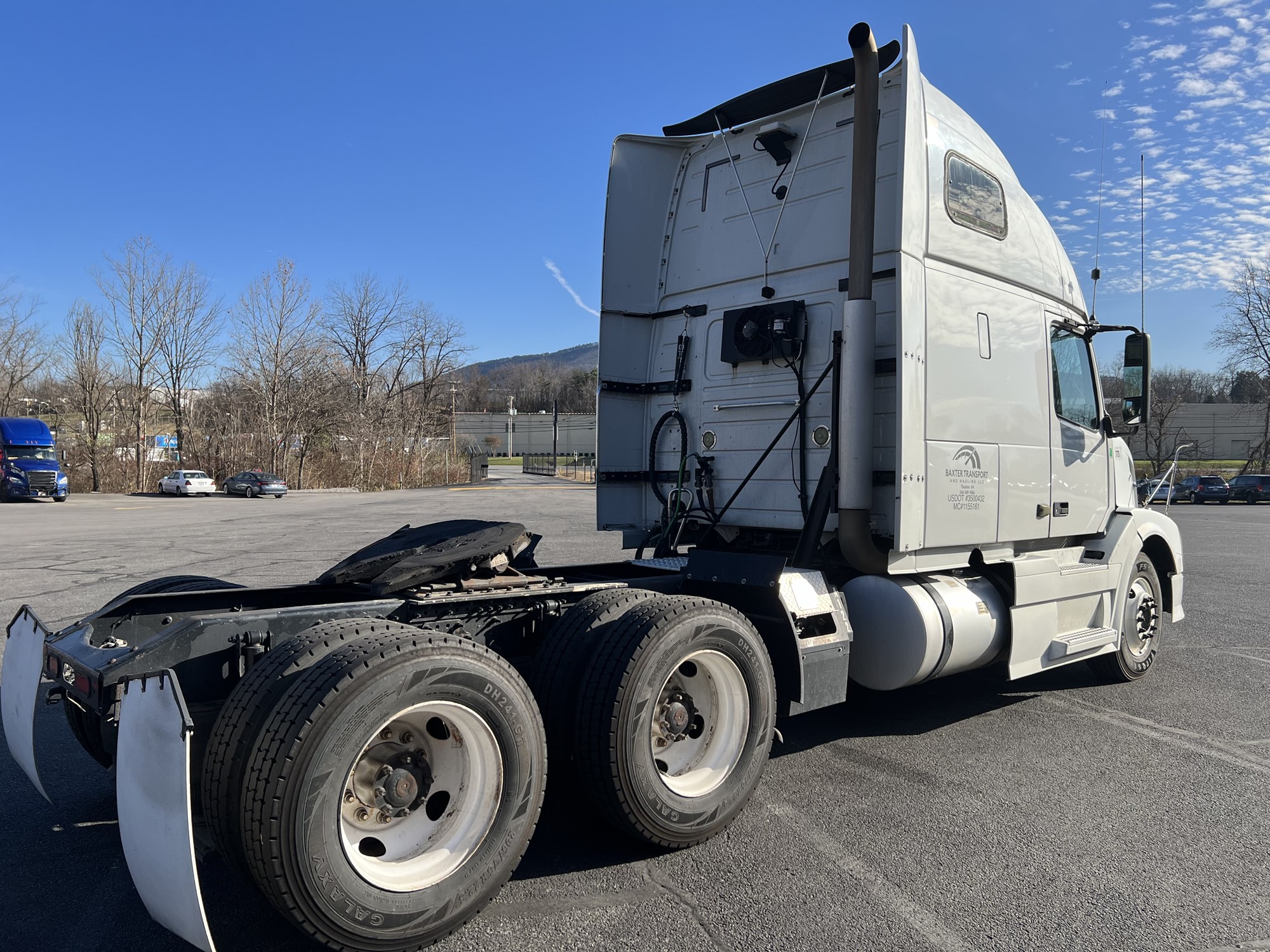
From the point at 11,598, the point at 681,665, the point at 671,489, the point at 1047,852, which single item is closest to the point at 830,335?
the point at 671,489

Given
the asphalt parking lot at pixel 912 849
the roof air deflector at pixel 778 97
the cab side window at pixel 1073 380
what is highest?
the roof air deflector at pixel 778 97

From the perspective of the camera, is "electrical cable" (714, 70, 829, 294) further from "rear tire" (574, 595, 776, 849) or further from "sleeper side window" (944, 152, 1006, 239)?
"rear tire" (574, 595, 776, 849)

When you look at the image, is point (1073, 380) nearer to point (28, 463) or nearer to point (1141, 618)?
point (1141, 618)

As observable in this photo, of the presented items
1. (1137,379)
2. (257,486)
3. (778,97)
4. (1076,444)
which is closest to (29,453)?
(257,486)

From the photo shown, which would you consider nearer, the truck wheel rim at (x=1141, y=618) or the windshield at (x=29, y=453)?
the truck wheel rim at (x=1141, y=618)

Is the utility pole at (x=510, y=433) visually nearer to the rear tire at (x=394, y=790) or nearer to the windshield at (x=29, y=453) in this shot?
the windshield at (x=29, y=453)

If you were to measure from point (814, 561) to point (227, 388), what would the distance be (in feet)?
185

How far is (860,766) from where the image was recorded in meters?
4.68

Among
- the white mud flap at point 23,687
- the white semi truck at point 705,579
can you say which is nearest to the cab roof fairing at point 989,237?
the white semi truck at point 705,579

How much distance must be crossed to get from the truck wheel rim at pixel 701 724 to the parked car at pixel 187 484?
44814 mm

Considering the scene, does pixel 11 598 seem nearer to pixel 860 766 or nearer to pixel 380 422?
pixel 860 766

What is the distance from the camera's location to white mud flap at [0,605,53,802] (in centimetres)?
344

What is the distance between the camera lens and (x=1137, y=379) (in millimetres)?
6566

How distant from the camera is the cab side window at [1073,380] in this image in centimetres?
596
